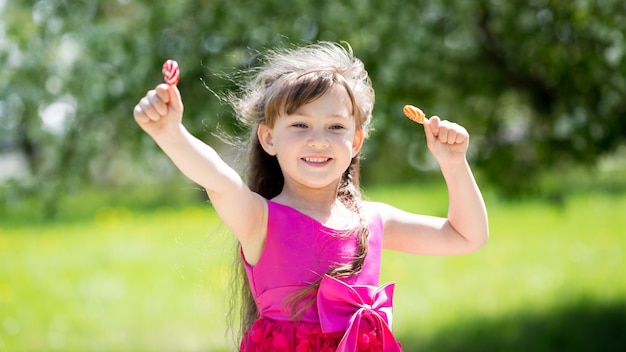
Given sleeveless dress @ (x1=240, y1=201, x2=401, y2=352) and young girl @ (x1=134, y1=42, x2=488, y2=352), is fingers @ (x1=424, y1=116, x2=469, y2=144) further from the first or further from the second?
sleeveless dress @ (x1=240, y1=201, x2=401, y2=352)

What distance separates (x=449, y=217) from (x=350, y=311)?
44 centimetres

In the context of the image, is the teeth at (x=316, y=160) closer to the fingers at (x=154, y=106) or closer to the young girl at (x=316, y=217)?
the young girl at (x=316, y=217)

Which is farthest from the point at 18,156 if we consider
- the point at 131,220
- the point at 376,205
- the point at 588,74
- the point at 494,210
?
the point at 376,205

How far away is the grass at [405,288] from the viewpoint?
18.6 feet

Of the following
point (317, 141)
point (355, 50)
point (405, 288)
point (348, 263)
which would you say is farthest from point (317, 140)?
point (405, 288)

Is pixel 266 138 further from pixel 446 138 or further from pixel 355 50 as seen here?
pixel 355 50

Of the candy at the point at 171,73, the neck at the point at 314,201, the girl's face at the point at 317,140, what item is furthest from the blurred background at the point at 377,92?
the candy at the point at 171,73

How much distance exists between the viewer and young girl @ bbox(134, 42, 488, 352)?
2.20 metres

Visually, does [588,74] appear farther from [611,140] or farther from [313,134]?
[313,134]

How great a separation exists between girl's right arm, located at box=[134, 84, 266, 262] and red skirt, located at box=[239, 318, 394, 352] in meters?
0.20

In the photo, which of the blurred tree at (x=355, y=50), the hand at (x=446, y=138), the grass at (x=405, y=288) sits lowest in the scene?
the grass at (x=405, y=288)

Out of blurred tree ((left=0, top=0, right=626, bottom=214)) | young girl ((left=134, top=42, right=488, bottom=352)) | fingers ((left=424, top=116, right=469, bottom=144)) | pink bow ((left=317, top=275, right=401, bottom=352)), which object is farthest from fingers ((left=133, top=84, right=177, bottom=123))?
blurred tree ((left=0, top=0, right=626, bottom=214))

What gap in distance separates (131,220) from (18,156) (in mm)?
6426

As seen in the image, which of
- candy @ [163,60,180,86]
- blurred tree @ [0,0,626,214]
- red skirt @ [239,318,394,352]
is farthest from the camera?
blurred tree @ [0,0,626,214]
